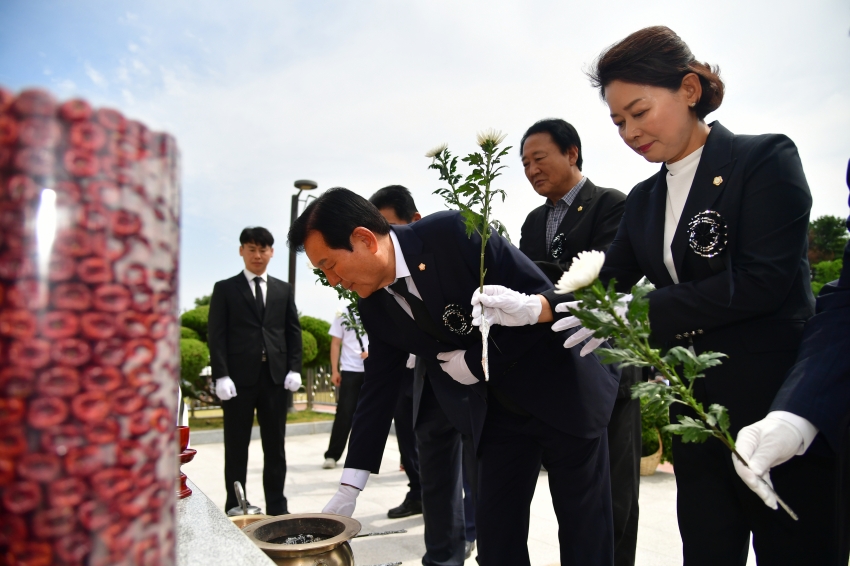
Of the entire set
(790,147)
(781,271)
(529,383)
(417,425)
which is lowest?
(417,425)

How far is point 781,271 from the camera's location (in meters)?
1.61

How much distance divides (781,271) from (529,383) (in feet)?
3.07

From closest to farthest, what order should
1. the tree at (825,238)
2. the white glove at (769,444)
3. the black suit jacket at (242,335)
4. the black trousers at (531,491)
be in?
the white glove at (769,444) → the black trousers at (531,491) → the black suit jacket at (242,335) → the tree at (825,238)

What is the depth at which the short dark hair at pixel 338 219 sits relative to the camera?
228 centimetres

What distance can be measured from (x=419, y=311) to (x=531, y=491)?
2.66ft

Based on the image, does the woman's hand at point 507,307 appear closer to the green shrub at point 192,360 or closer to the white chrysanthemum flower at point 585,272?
the white chrysanthemum flower at point 585,272

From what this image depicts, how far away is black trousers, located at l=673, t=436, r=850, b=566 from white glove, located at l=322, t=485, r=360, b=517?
1208mm

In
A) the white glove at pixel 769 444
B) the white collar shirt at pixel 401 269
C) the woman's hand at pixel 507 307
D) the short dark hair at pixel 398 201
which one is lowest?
the white glove at pixel 769 444

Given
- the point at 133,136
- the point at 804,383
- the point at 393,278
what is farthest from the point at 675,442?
the point at 133,136

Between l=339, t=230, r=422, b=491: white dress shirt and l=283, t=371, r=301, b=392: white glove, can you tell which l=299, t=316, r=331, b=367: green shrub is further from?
l=339, t=230, r=422, b=491: white dress shirt

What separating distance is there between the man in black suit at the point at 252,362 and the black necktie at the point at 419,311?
3068mm

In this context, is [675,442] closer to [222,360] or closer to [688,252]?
[688,252]

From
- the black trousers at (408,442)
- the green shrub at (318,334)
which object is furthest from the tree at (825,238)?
the black trousers at (408,442)

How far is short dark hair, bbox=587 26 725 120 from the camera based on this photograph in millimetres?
1880
